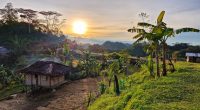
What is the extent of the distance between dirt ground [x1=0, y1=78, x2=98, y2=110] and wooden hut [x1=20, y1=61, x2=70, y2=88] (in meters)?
1.28

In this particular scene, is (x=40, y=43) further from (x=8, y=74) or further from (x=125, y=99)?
(x=125, y=99)

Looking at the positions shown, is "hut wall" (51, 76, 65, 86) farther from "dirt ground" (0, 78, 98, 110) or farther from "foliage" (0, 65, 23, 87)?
"foliage" (0, 65, 23, 87)

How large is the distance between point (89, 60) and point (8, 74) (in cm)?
1175

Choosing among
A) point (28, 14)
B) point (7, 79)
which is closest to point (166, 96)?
point (7, 79)

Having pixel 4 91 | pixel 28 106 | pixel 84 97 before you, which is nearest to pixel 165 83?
pixel 84 97

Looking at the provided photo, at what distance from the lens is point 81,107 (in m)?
A: 25.3

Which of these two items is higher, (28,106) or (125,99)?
(125,99)

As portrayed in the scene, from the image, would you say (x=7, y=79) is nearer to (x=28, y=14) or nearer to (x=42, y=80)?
(x=42, y=80)

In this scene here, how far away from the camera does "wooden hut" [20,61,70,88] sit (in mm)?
33594

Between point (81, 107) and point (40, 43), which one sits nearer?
point (81, 107)

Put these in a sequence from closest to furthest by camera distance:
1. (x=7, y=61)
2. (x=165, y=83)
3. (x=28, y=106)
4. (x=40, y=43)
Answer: (x=165, y=83) → (x=28, y=106) → (x=7, y=61) → (x=40, y=43)

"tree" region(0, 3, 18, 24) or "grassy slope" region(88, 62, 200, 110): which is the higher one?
"tree" region(0, 3, 18, 24)

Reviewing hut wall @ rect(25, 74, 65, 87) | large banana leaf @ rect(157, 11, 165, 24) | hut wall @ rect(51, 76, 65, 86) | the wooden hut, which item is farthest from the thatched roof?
large banana leaf @ rect(157, 11, 165, 24)

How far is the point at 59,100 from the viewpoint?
28672 mm
